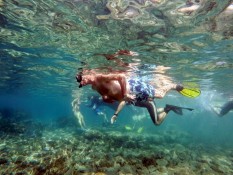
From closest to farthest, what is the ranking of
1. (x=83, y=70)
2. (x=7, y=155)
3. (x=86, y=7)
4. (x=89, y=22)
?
(x=86, y=7)
(x=89, y=22)
(x=7, y=155)
(x=83, y=70)

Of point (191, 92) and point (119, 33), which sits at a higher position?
point (119, 33)

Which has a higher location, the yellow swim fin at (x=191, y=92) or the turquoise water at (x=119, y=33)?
the turquoise water at (x=119, y=33)

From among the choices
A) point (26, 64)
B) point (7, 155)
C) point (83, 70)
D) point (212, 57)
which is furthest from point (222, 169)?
point (26, 64)

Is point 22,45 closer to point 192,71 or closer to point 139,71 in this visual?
point 139,71

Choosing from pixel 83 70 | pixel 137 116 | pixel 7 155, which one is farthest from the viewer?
pixel 137 116

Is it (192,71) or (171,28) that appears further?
(192,71)

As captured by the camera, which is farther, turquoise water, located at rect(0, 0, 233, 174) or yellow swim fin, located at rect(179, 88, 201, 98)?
yellow swim fin, located at rect(179, 88, 201, 98)

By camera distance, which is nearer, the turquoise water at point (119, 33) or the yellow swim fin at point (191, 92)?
the turquoise water at point (119, 33)

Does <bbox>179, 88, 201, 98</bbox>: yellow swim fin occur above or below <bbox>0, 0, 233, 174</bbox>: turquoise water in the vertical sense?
below

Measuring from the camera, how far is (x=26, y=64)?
19.8 m

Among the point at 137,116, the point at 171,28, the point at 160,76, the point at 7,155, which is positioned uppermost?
the point at 171,28

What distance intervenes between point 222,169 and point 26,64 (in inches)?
745

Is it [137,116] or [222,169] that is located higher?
[222,169]

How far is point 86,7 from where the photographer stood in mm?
8602
